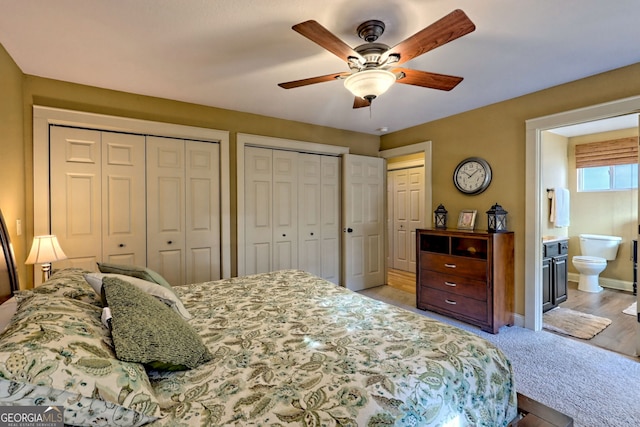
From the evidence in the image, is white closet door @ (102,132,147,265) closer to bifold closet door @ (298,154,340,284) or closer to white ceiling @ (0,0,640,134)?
white ceiling @ (0,0,640,134)

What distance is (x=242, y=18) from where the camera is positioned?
1.77 meters

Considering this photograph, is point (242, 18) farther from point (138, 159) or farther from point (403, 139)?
point (403, 139)

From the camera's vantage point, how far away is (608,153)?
14.2 ft

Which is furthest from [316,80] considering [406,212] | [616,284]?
[616,284]

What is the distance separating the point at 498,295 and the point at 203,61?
3.49 meters

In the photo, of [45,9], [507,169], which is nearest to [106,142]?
[45,9]

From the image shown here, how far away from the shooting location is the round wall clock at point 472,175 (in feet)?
11.1

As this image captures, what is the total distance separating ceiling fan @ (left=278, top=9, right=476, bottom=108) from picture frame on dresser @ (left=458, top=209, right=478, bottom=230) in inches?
77.9

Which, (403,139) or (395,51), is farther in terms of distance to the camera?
(403,139)

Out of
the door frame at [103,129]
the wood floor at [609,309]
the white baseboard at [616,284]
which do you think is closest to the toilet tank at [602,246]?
the white baseboard at [616,284]

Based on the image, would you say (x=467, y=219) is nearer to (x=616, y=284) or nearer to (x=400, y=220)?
(x=400, y=220)

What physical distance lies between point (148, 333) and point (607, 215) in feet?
19.8

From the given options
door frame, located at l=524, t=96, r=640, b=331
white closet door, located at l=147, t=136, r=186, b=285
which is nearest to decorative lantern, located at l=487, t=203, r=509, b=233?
door frame, located at l=524, t=96, r=640, b=331
